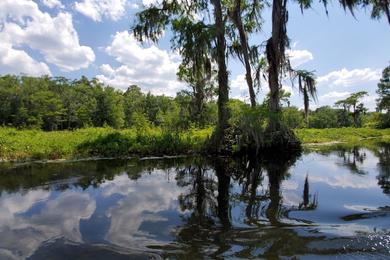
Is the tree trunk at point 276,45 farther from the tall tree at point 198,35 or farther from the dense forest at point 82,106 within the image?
the dense forest at point 82,106

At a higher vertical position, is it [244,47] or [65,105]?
[65,105]

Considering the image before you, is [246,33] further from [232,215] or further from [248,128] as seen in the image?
[232,215]

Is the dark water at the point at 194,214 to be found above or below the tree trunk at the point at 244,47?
below

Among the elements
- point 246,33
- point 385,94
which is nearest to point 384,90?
point 385,94

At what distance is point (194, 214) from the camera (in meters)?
6.40

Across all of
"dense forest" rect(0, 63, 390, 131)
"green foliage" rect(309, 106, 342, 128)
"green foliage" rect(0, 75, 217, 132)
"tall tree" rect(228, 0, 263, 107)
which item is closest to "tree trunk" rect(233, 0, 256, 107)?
"tall tree" rect(228, 0, 263, 107)

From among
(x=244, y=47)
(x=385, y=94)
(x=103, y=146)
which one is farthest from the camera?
(x=385, y=94)

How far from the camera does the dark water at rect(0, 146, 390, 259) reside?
4668mm

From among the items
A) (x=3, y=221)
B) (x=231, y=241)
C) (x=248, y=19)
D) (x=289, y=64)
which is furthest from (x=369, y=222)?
(x=248, y=19)

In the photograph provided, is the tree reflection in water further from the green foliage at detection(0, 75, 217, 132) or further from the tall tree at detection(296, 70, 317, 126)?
the green foliage at detection(0, 75, 217, 132)

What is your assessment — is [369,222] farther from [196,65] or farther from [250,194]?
[196,65]

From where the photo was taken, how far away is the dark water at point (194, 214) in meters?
4.67

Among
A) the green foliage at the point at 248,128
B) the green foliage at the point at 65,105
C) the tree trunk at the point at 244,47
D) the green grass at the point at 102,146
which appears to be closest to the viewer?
the green grass at the point at 102,146

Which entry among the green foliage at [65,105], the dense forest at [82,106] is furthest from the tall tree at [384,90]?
the green foliage at [65,105]
